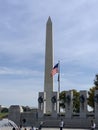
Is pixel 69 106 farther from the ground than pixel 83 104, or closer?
closer

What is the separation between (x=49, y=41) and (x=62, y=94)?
857 inches


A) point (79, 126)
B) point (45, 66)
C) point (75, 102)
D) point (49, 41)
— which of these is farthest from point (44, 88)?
point (75, 102)

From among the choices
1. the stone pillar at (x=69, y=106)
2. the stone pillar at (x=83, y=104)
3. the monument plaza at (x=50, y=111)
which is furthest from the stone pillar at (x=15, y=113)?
the stone pillar at (x=83, y=104)

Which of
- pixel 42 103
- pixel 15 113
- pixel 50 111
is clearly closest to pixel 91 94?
pixel 50 111

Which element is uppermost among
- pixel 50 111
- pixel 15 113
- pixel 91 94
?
pixel 91 94

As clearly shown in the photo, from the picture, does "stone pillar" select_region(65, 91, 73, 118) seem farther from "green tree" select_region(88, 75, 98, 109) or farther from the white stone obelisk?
"green tree" select_region(88, 75, 98, 109)

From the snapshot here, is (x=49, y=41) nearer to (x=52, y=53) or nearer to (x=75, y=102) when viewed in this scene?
(x=52, y=53)

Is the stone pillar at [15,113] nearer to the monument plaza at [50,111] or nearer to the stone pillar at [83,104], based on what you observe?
the monument plaza at [50,111]

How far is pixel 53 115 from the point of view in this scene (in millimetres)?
56750

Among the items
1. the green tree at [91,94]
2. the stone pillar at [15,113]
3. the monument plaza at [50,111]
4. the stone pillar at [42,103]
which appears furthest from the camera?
the green tree at [91,94]

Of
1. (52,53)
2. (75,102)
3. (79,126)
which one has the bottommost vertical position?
(79,126)

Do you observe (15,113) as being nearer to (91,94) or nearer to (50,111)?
(50,111)

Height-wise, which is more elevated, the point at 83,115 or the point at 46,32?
the point at 46,32

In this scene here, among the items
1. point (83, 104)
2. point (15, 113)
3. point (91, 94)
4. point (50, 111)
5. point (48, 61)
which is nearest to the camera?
point (83, 104)
